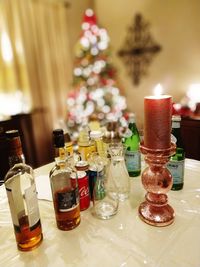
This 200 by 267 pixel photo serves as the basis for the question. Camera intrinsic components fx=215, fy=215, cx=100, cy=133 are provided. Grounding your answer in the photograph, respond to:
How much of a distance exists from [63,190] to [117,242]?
208 mm

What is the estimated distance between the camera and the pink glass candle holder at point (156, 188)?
0.63 meters

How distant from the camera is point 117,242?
0.59 m

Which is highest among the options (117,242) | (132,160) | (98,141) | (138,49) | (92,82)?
(138,49)

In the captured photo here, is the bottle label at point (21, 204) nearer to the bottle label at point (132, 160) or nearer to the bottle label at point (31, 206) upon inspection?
the bottle label at point (31, 206)

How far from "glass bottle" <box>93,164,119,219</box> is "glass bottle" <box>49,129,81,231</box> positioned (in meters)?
0.09

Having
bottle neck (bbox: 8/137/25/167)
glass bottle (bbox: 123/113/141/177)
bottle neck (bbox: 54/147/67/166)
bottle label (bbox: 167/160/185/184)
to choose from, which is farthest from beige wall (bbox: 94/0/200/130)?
bottle neck (bbox: 8/137/25/167)

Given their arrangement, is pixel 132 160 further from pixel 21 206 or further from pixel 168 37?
pixel 168 37

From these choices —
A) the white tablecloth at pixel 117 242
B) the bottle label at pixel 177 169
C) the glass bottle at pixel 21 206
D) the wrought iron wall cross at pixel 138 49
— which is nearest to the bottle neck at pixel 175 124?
the bottle label at pixel 177 169

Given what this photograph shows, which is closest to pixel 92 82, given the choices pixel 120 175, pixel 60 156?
pixel 120 175

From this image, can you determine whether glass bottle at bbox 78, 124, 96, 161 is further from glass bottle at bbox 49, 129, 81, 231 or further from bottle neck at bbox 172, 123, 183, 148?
bottle neck at bbox 172, 123, 183, 148

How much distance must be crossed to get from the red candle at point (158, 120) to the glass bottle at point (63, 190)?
0.82 feet

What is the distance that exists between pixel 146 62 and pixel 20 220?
2824 mm

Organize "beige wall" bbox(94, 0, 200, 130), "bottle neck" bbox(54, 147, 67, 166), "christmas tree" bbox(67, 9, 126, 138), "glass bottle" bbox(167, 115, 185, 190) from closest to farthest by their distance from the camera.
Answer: "bottle neck" bbox(54, 147, 67, 166) → "glass bottle" bbox(167, 115, 185, 190) → "beige wall" bbox(94, 0, 200, 130) → "christmas tree" bbox(67, 9, 126, 138)

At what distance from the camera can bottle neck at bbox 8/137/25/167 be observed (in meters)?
0.56
